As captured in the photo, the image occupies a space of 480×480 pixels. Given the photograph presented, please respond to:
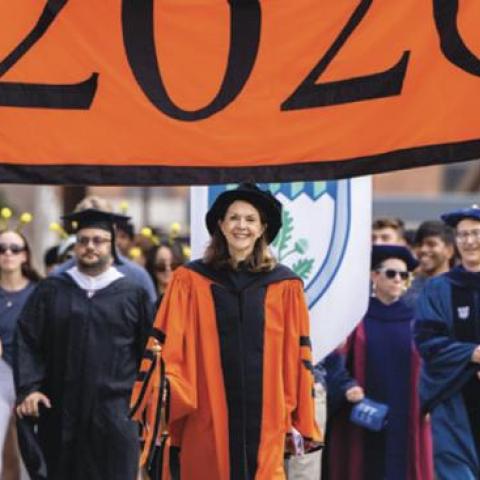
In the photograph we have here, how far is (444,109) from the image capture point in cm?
619

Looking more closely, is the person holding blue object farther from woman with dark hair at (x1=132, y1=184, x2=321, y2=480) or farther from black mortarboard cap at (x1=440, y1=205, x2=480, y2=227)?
woman with dark hair at (x1=132, y1=184, x2=321, y2=480)

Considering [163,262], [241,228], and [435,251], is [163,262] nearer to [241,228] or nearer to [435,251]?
[435,251]

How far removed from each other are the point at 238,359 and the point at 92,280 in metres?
2.95

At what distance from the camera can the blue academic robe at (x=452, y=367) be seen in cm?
911

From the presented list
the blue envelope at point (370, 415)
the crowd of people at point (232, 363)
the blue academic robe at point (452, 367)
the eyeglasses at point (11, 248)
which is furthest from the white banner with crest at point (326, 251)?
the eyeglasses at point (11, 248)

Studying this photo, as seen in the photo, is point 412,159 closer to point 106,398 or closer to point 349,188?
point 349,188

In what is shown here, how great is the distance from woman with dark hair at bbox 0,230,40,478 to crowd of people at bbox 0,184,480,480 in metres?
0.01

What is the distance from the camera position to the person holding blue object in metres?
9.11

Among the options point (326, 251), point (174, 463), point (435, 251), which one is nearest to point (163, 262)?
point (435, 251)

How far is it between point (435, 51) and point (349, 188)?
299cm

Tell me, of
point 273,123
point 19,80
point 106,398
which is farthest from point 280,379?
point 106,398

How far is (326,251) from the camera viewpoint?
9.14m

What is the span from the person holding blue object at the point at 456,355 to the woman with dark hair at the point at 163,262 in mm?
3090

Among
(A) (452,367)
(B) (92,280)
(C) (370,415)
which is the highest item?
(B) (92,280)
